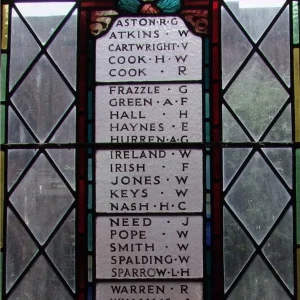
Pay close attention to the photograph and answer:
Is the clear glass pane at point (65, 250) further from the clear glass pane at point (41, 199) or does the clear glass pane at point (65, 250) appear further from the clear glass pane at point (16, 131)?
the clear glass pane at point (16, 131)

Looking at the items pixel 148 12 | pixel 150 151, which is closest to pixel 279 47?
pixel 148 12

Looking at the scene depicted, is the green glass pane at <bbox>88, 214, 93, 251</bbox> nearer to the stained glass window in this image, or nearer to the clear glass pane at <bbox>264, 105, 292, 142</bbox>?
the stained glass window

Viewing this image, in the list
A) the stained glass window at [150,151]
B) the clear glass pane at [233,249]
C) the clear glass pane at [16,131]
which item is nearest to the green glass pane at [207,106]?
the stained glass window at [150,151]

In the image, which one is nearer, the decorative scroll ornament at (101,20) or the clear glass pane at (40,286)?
the clear glass pane at (40,286)

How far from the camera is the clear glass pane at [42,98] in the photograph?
2.95 m

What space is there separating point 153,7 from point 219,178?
91 cm

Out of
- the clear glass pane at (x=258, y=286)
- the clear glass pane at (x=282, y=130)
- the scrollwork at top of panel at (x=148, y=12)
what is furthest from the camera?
the scrollwork at top of panel at (x=148, y=12)

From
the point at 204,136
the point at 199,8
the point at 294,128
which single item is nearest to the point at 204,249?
the point at 204,136

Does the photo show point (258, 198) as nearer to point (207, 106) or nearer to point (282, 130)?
point (282, 130)

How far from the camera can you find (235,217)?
9.31 ft

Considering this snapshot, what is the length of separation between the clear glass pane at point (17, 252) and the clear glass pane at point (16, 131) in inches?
16.4

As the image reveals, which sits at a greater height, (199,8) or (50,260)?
(199,8)

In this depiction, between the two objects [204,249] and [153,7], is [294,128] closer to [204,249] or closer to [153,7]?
[204,249]

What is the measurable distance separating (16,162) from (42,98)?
1.10ft
